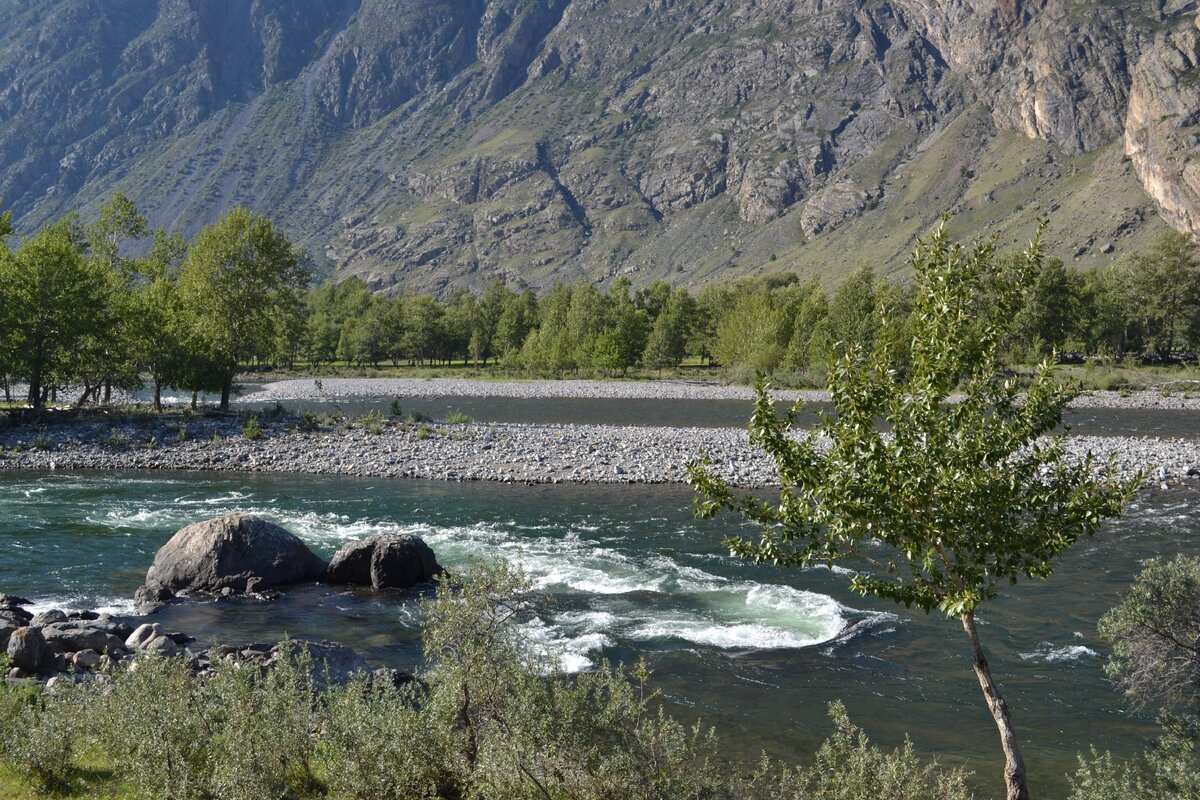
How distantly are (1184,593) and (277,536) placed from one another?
66.8 ft

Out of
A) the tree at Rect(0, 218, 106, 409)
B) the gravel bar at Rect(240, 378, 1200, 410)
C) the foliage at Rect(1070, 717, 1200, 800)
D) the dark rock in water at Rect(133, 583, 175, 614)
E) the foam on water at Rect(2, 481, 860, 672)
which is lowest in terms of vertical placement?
the dark rock in water at Rect(133, 583, 175, 614)

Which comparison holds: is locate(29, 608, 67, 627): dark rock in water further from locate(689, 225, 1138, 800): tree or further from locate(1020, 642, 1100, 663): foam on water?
locate(1020, 642, 1100, 663): foam on water

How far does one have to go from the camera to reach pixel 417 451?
141 feet

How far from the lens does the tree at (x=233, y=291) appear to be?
5469cm

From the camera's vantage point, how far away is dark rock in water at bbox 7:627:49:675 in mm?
14203

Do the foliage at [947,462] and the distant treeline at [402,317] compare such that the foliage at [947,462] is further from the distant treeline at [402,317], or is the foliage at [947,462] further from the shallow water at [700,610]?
the shallow water at [700,610]

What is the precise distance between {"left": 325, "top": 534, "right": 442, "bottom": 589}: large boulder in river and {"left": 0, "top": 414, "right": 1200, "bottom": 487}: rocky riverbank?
14662 mm

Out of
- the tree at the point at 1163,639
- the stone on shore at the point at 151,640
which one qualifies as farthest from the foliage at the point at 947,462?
the stone on shore at the point at 151,640

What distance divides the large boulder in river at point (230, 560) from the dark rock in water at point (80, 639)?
16.0ft

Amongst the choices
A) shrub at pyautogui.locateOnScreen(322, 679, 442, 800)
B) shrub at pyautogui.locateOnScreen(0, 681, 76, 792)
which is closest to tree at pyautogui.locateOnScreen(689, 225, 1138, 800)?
shrub at pyautogui.locateOnScreen(322, 679, 442, 800)

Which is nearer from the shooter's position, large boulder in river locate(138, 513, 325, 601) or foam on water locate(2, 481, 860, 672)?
foam on water locate(2, 481, 860, 672)

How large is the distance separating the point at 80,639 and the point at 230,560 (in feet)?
20.4

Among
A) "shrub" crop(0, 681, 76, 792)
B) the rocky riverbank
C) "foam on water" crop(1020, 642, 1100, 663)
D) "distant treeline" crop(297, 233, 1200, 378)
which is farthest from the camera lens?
"distant treeline" crop(297, 233, 1200, 378)

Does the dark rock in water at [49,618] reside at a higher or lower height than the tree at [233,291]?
lower
